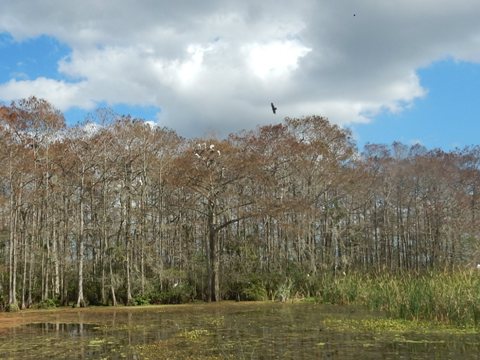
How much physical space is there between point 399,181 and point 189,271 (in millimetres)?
22082

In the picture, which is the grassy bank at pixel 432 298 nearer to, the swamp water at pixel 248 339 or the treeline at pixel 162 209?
the swamp water at pixel 248 339

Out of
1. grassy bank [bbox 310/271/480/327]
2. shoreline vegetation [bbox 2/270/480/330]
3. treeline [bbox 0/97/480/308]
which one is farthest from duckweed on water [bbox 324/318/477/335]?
treeline [bbox 0/97/480/308]

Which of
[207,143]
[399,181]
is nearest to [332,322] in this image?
[207,143]

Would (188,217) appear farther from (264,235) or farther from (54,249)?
(54,249)

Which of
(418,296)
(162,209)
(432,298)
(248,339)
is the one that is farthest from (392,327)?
(162,209)

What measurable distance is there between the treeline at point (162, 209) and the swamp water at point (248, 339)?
10.9m

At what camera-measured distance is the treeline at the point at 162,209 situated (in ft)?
92.9

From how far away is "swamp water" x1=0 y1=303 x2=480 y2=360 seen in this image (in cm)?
1023

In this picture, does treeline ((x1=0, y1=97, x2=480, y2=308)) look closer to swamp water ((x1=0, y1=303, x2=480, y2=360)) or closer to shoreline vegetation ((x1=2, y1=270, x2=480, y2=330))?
shoreline vegetation ((x1=2, y1=270, x2=480, y2=330))

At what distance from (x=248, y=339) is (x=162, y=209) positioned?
867 inches

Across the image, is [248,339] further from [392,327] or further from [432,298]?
[432,298]

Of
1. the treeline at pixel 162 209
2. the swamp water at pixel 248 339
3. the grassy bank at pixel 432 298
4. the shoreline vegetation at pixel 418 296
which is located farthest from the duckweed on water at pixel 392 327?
the treeline at pixel 162 209

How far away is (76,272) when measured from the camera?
30.2 meters

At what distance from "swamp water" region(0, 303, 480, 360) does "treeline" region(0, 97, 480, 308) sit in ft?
35.9
